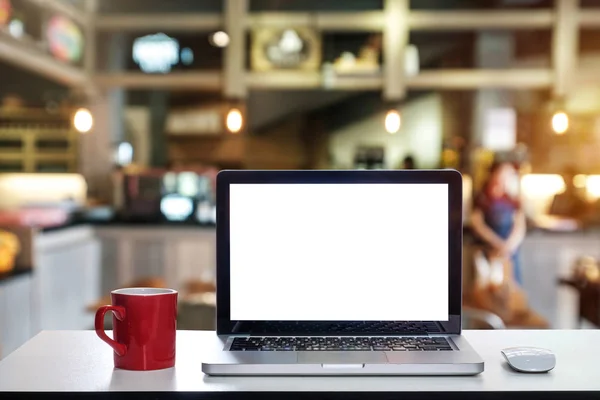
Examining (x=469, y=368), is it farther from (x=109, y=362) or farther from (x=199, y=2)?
(x=199, y=2)

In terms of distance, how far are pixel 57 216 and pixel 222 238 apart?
595cm

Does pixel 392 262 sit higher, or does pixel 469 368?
pixel 392 262

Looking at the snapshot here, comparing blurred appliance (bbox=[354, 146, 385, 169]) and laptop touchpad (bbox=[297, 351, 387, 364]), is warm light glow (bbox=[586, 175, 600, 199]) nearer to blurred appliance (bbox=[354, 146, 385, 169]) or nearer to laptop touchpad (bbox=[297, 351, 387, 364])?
blurred appliance (bbox=[354, 146, 385, 169])

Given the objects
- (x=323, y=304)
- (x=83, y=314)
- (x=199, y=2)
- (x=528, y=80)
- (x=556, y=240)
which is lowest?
(x=83, y=314)

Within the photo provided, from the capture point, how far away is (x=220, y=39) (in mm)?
7918

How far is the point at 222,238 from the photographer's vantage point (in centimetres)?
138

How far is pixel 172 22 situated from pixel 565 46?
3.94 m

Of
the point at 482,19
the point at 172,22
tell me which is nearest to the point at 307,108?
the point at 172,22

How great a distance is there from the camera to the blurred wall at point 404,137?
828cm

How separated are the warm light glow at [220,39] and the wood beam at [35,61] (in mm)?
1395

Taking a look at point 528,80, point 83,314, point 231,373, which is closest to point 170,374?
point 231,373

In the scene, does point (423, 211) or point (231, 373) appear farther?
point (423, 211)

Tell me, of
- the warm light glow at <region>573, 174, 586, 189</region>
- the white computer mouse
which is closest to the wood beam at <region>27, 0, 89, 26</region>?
the warm light glow at <region>573, 174, 586, 189</region>

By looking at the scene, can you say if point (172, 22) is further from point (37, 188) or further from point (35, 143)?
point (37, 188)
